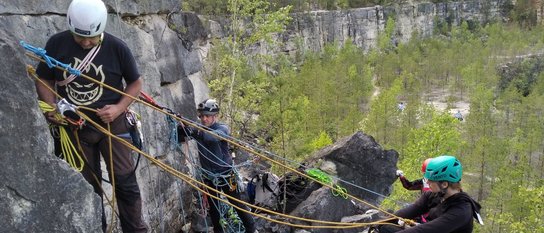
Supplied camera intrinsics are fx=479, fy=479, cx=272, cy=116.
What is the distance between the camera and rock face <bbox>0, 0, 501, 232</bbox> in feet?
7.52

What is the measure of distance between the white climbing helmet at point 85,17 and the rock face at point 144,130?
386 millimetres

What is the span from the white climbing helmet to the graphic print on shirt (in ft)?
0.83

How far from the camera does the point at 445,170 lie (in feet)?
11.3

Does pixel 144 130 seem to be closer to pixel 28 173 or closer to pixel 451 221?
pixel 28 173

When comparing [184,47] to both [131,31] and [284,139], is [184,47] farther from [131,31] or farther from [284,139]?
[284,139]

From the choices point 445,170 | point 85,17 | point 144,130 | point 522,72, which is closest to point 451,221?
point 445,170

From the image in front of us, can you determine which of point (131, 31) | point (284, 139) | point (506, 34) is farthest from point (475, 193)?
point (506, 34)

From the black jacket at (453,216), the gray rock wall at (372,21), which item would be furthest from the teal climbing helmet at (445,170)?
the gray rock wall at (372,21)

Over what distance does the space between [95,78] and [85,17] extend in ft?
1.36

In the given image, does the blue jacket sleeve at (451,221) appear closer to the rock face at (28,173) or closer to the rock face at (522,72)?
the rock face at (28,173)

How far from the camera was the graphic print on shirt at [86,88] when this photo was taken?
3.06m

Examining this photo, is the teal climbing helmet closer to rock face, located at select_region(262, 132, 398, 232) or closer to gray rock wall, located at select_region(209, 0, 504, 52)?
rock face, located at select_region(262, 132, 398, 232)

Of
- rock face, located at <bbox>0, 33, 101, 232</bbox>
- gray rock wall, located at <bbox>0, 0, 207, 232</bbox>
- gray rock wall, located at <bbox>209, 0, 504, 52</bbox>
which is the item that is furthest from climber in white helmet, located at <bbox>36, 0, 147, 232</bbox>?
gray rock wall, located at <bbox>209, 0, 504, 52</bbox>

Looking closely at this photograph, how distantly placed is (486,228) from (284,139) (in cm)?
955
